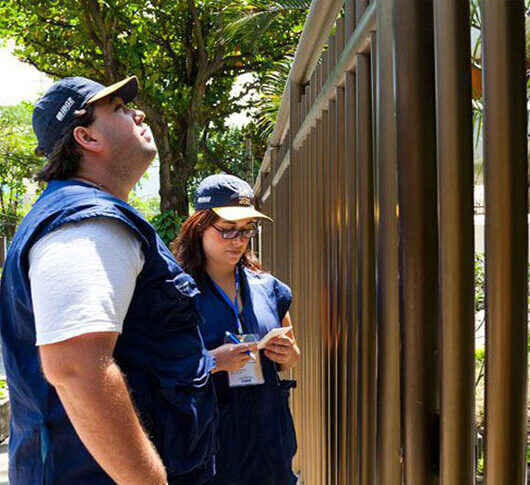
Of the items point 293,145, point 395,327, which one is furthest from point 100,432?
point 293,145

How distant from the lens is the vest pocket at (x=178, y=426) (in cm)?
178

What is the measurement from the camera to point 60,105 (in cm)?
189

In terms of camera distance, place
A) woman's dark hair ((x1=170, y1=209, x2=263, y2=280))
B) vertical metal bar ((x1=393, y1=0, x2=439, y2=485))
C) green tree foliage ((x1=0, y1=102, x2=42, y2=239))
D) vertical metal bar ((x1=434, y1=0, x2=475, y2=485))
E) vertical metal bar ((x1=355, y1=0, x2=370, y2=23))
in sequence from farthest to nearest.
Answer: green tree foliage ((x1=0, y1=102, x2=42, y2=239))
woman's dark hair ((x1=170, y1=209, x2=263, y2=280))
vertical metal bar ((x1=355, y1=0, x2=370, y2=23))
vertical metal bar ((x1=393, y1=0, x2=439, y2=485))
vertical metal bar ((x1=434, y1=0, x2=475, y2=485))

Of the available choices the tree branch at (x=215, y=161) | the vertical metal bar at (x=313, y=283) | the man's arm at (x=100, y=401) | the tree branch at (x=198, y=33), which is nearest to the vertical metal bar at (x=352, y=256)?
the man's arm at (x=100, y=401)

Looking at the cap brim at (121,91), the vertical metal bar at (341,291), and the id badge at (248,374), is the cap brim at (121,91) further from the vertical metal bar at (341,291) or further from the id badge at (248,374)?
the id badge at (248,374)

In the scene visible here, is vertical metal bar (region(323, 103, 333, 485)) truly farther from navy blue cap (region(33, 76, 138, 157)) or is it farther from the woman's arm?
navy blue cap (region(33, 76, 138, 157))

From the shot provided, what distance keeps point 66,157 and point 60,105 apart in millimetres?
145

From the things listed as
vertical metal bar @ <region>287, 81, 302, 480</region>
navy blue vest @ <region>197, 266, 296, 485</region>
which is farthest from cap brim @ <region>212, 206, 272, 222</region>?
navy blue vest @ <region>197, 266, 296, 485</region>

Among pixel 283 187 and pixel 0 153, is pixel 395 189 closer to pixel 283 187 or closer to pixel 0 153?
pixel 283 187

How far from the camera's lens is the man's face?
1891 millimetres

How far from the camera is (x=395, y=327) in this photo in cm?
140

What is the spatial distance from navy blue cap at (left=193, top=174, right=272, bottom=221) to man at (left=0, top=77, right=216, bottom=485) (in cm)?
110

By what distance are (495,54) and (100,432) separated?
1.10 meters

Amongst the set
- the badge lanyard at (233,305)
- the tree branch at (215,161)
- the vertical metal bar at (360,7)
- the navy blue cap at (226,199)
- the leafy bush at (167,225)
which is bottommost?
the badge lanyard at (233,305)
